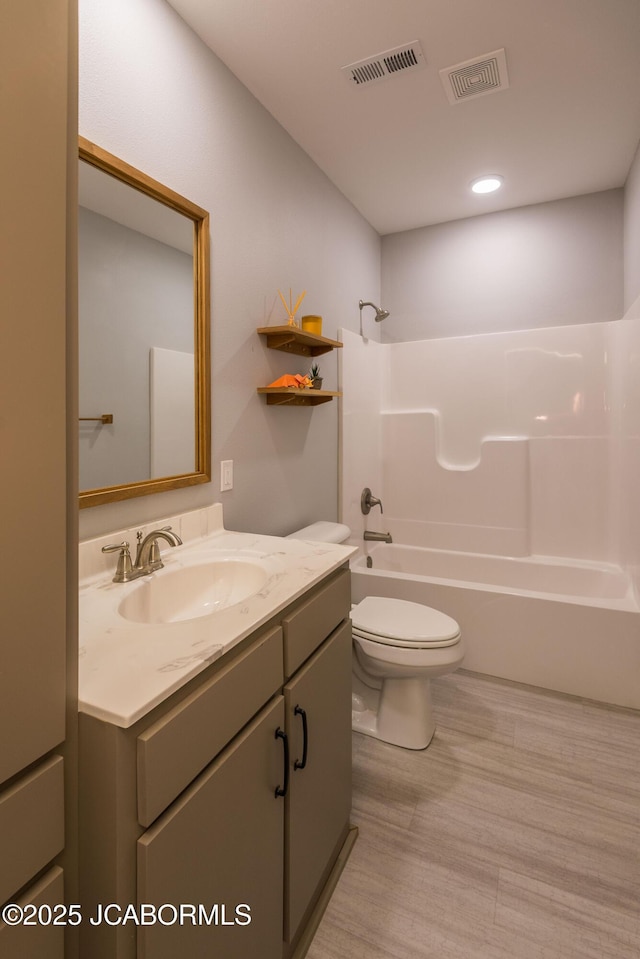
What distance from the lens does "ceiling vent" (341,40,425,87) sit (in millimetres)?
1731

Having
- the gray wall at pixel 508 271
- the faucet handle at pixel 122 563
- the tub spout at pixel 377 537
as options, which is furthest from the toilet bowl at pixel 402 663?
the gray wall at pixel 508 271

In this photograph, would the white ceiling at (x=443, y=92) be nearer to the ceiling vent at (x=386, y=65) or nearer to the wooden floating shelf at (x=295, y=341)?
the ceiling vent at (x=386, y=65)

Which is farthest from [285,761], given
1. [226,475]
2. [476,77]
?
[476,77]

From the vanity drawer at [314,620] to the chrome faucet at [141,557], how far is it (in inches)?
16.5

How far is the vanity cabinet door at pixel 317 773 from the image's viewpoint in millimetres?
1085

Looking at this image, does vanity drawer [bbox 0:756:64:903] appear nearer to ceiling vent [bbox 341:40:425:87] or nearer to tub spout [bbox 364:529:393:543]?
ceiling vent [bbox 341:40:425:87]

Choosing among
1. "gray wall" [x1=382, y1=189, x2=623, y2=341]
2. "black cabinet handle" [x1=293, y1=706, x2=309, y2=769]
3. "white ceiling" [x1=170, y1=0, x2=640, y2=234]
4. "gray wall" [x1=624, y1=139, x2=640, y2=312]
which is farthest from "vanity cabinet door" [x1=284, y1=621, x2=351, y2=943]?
"gray wall" [x1=382, y1=189, x2=623, y2=341]

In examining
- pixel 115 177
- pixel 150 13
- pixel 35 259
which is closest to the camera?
pixel 35 259

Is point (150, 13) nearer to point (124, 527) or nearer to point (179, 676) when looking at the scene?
point (124, 527)

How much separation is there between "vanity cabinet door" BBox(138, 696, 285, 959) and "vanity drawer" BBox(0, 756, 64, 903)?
126mm

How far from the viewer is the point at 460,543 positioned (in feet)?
10.5

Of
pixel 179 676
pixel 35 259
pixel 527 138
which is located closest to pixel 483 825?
pixel 179 676

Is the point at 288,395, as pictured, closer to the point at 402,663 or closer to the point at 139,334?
the point at 139,334

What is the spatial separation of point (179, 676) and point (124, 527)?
2.46 feet
